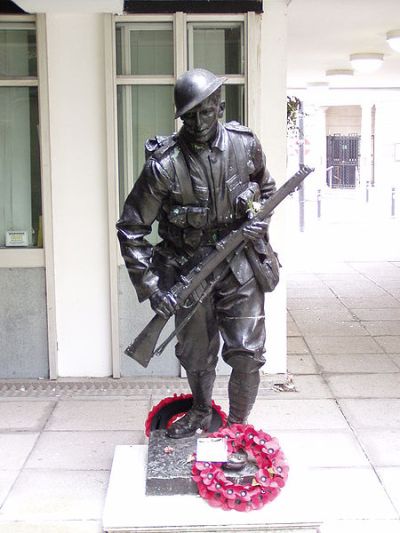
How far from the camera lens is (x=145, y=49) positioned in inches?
273

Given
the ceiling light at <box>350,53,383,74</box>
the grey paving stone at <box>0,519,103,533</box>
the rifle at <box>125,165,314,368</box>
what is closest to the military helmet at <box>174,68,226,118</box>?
the rifle at <box>125,165,314,368</box>

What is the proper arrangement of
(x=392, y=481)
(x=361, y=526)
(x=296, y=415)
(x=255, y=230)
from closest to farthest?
(x=255, y=230), (x=361, y=526), (x=392, y=481), (x=296, y=415)

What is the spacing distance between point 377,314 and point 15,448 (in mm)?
5019

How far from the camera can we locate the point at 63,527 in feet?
14.6

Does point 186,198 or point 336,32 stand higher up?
point 336,32

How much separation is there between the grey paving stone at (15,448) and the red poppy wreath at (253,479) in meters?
1.49

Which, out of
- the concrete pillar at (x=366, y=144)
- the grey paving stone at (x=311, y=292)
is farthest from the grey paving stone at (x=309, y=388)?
the concrete pillar at (x=366, y=144)

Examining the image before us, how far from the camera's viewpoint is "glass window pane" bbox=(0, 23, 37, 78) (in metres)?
6.89

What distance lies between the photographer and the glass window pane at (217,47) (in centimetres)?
688

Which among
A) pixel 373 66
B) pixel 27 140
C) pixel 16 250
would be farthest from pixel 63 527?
pixel 373 66

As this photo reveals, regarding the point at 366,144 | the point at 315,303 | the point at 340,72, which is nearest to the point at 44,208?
the point at 315,303

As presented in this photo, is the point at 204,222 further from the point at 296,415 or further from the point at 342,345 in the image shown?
the point at 342,345

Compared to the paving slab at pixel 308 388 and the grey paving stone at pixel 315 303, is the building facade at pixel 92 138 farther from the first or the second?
the grey paving stone at pixel 315 303

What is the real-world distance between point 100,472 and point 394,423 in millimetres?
2017
